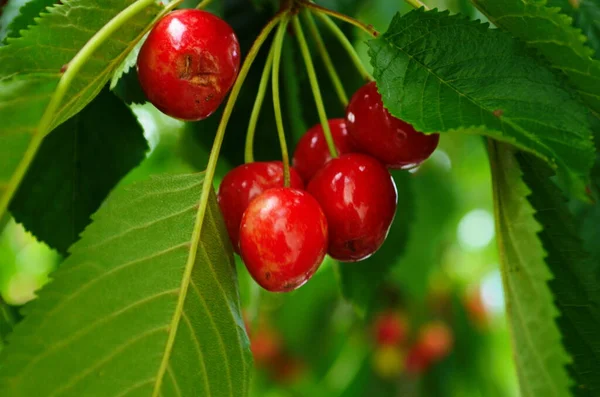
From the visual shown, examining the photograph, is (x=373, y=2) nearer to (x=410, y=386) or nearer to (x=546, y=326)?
(x=546, y=326)

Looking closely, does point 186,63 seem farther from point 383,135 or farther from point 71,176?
point 71,176

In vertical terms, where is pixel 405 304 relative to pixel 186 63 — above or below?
below

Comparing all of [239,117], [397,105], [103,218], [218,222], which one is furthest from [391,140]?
[239,117]

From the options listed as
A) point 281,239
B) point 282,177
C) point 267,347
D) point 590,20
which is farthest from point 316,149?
point 267,347

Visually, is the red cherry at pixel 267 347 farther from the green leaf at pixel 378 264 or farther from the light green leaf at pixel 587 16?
the light green leaf at pixel 587 16

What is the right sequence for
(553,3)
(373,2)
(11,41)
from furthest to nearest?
(373,2) < (553,3) < (11,41)

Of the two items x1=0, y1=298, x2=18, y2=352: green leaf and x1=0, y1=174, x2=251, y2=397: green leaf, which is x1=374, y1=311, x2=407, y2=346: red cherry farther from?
x1=0, y1=174, x2=251, y2=397: green leaf
